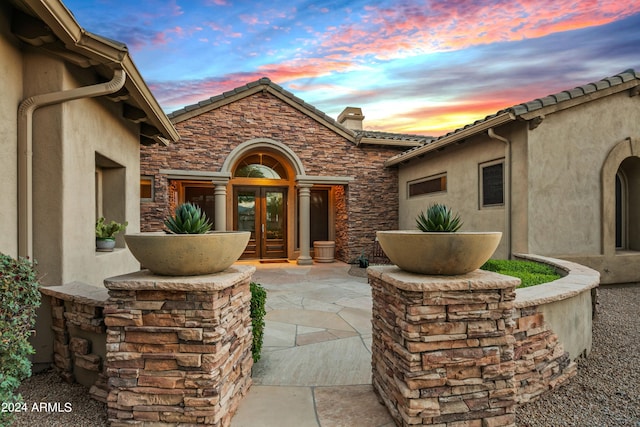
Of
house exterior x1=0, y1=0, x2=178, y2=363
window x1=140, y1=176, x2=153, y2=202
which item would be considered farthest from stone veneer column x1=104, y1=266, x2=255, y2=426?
window x1=140, y1=176, x2=153, y2=202

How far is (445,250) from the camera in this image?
2.11m

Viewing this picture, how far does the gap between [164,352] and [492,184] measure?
7.39 m

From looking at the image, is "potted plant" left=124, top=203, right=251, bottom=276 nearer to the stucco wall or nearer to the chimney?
the stucco wall

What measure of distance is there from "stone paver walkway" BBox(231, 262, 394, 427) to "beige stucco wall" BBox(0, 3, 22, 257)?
8.69 feet

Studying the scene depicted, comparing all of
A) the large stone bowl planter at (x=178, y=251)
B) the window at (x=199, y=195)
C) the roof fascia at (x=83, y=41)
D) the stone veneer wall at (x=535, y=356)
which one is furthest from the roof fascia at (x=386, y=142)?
the large stone bowl planter at (x=178, y=251)

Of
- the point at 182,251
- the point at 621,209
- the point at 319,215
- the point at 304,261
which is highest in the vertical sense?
the point at 621,209

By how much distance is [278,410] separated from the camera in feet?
7.80

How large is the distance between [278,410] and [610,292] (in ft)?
24.5

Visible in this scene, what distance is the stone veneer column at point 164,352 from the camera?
6.72 feet

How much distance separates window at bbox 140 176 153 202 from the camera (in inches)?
359

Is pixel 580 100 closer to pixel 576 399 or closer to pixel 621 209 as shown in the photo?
pixel 621 209

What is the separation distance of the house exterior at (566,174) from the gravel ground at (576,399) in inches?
131

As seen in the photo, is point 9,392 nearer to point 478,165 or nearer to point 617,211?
point 478,165

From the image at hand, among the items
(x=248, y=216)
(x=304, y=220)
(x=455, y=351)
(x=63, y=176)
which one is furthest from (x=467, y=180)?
(x=63, y=176)
